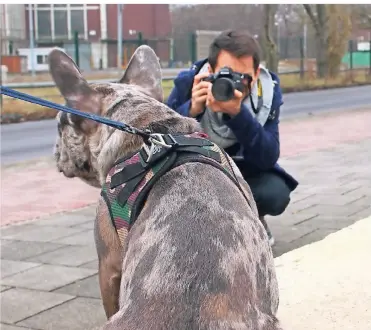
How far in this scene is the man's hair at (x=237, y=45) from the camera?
4372 mm

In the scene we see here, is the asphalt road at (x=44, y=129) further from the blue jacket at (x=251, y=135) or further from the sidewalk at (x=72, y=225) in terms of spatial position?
the blue jacket at (x=251, y=135)

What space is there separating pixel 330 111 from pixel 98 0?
1585 cm

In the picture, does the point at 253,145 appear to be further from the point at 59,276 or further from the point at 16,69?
the point at 16,69

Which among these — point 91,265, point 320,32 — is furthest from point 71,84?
point 320,32

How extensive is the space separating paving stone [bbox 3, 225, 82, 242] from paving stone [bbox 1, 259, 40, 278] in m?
0.75

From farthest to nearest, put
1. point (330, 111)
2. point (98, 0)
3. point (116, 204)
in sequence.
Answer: point (330, 111)
point (98, 0)
point (116, 204)

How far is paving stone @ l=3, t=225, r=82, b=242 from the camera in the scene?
253 inches

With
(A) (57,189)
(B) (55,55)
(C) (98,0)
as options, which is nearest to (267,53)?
(A) (57,189)

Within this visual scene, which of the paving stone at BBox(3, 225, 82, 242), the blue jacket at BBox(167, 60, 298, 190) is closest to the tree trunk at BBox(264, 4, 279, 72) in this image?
the paving stone at BBox(3, 225, 82, 242)

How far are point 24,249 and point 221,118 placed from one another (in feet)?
7.89

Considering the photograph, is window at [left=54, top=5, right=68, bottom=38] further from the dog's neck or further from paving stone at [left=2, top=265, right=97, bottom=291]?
the dog's neck

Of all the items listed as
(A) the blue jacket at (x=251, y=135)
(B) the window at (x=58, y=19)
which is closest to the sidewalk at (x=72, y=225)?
(A) the blue jacket at (x=251, y=135)

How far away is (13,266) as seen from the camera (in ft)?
18.0

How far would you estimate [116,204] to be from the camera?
2.92 metres
